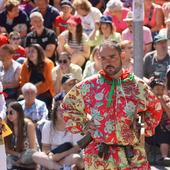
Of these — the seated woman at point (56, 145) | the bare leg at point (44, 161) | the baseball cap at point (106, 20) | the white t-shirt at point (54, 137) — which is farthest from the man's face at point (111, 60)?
the baseball cap at point (106, 20)

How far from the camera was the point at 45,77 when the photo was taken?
12.0 metres

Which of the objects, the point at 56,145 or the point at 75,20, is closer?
the point at 56,145

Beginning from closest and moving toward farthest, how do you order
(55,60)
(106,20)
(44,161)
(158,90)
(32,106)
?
(44,161) → (158,90) → (32,106) → (106,20) → (55,60)

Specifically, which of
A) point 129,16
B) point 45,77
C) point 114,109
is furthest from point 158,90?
point 114,109

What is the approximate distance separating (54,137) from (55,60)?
3257 millimetres

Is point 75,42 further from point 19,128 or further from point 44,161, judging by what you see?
point 44,161

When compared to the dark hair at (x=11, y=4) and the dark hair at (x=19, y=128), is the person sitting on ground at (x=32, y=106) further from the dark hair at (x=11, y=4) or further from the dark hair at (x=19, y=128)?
the dark hair at (x=11, y=4)

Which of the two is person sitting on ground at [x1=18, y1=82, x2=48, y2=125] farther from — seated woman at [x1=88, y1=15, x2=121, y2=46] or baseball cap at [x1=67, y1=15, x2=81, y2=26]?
baseball cap at [x1=67, y1=15, x2=81, y2=26]

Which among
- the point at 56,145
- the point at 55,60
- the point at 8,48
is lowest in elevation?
the point at 56,145

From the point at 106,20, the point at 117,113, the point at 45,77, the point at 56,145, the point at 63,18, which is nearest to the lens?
the point at 117,113

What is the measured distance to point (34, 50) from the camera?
11914 mm

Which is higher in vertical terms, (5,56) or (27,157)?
(5,56)

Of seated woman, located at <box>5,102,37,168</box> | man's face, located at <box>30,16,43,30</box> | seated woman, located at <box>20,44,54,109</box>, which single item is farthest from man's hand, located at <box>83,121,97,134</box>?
man's face, located at <box>30,16,43,30</box>

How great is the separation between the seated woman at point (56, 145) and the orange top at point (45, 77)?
1956 mm
